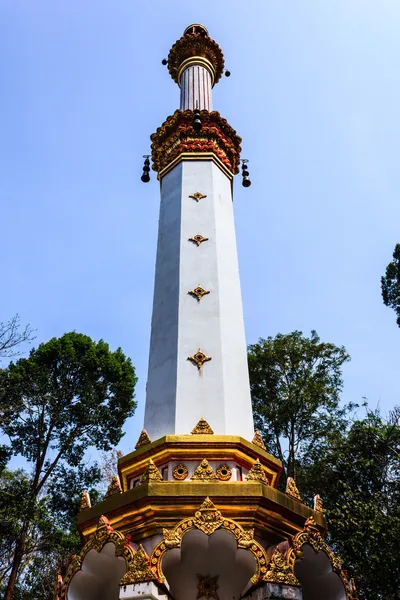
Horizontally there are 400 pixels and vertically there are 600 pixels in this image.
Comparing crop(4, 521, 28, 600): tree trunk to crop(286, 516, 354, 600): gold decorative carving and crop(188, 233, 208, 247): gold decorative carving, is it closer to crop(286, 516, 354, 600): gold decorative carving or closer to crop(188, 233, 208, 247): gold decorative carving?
crop(188, 233, 208, 247): gold decorative carving

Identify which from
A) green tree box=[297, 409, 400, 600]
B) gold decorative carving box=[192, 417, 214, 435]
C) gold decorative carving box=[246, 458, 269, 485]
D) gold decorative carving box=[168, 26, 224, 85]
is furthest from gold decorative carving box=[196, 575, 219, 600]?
gold decorative carving box=[168, 26, 224, 85]

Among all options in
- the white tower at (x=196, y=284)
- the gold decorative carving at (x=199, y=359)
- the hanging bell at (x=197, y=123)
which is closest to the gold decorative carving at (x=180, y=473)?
the white tower at (x=196, y=284)

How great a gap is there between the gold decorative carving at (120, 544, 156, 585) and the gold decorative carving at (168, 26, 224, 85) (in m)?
11.3

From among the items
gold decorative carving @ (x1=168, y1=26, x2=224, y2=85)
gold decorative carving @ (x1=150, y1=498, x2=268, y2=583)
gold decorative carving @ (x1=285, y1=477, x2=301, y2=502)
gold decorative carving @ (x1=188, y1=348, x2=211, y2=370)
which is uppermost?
gold decorative carving @ (x1=168, y1=26, x2=224, y2=85)

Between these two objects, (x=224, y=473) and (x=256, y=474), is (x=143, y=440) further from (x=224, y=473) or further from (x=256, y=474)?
(x=256, y=474)

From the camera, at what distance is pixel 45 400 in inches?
801

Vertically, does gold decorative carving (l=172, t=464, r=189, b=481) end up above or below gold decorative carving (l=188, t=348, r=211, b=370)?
below

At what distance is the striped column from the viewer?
41.8 feet

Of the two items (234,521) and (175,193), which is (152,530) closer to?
(234,521)

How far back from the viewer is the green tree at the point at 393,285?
63.7 ft

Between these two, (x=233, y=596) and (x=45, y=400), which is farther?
(x=45, y=400)

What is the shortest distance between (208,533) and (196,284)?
445 cm

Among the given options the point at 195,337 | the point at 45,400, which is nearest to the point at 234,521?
the point at 195,337

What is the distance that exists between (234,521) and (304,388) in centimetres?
1618
